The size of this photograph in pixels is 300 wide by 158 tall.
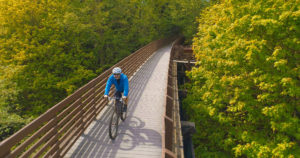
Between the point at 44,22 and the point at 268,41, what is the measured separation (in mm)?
20083

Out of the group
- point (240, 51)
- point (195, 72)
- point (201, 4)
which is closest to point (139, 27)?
point (201, 4)

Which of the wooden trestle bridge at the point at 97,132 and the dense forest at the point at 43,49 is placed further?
the dense forest at the point at 43,49

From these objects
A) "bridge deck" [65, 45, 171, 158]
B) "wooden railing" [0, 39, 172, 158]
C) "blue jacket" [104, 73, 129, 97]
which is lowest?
"bridge deck" [65, 45, 171, 158]

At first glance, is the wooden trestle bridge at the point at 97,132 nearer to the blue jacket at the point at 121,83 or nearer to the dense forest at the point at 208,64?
the blue jacket at the point at 121,83

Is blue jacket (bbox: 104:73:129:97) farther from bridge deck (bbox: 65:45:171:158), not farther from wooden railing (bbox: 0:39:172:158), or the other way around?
bridge deck (bbox: 65:45:171:158)

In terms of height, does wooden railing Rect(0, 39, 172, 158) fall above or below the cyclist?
below

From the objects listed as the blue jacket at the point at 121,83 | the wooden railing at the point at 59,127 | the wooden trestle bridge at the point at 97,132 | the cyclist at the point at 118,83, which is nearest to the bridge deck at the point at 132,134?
the wooden trestle bridge at the point at 97,132

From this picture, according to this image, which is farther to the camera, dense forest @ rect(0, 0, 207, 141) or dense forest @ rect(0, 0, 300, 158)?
dense forest @ rect(0, 0, 207, 141)

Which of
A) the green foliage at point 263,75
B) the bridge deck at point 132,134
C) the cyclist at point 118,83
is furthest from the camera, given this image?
the green foliage at point 263,75

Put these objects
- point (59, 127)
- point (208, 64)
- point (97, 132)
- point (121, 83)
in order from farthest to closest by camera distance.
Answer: point (208, 64)
point (97, 132)
point (121, 83)
point (59, 127)

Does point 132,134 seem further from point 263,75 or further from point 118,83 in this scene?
point 263,75

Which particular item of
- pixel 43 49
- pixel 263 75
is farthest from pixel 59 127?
pixel 43 49

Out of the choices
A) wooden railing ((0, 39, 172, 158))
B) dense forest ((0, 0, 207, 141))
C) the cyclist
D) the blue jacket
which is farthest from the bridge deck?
dense forest ((0, 0, 207, 141))

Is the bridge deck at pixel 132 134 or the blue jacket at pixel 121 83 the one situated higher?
the blue jacket at pixel 121 83
